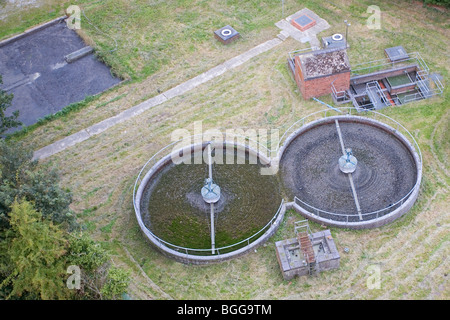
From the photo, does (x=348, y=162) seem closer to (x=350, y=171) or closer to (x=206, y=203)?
(x=350, y=171)

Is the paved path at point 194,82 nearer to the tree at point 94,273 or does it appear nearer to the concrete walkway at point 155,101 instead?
the concrete walkway at point 155,101

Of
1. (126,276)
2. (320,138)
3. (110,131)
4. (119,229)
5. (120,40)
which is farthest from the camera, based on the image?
(120,40)

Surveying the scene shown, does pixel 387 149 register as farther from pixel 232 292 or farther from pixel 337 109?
pixel 232 292

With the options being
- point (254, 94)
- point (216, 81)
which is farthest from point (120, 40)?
point (254, 94)

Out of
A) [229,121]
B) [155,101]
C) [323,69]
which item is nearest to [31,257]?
[229,121]

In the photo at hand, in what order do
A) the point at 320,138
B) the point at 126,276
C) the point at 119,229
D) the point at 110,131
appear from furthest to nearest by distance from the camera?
1. the point at 110,131
2. the point at 320,138
3. the point at 119,229
4. the point at 126,276
